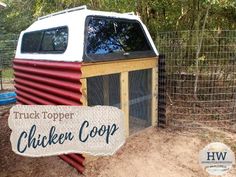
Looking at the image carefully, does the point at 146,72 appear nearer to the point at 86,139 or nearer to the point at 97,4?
the point at 86,139

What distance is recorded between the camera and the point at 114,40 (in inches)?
174

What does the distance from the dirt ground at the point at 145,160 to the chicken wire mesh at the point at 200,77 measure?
0.52 metres

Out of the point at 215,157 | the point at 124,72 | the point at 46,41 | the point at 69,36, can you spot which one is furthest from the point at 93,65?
the point at 215,157

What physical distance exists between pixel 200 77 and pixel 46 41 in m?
3.00

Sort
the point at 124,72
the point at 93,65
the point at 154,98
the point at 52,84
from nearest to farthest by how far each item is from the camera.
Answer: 1. the point at 93,65
2. the point at 52,84
3. the point at 124,72
4. the point at 154,98

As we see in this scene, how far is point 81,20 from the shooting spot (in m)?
3.96

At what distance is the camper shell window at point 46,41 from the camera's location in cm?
427

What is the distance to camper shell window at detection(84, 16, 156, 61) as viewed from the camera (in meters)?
3.99

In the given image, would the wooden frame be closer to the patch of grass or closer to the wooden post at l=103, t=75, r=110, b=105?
the wooden post at l=103, t=75, r=110, b=105

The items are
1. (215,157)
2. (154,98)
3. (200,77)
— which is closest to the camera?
(215,157)

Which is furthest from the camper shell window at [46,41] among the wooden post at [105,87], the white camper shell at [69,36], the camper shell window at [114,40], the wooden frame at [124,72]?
the wooden post at [105,87]

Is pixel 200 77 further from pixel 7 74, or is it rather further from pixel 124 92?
pixel 7 74

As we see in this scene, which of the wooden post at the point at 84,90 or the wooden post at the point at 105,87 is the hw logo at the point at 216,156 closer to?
the wooden post at the point at 84,90

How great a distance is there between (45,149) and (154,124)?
287 cm
